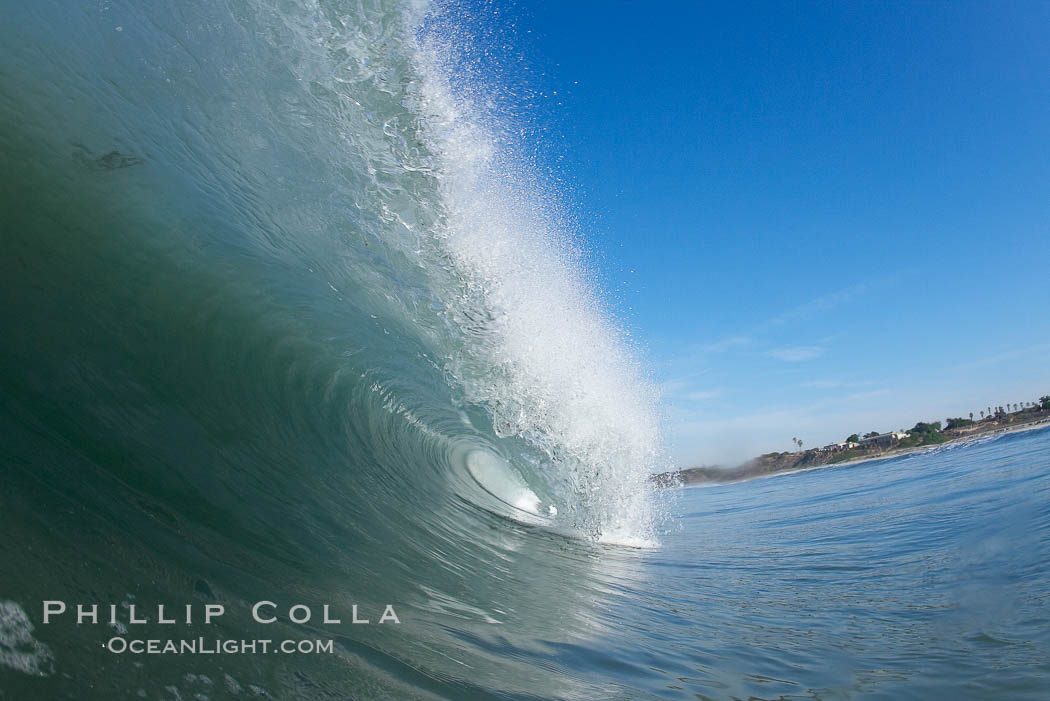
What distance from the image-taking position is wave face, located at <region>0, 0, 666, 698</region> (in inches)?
115

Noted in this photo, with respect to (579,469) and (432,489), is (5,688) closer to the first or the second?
(432,489)

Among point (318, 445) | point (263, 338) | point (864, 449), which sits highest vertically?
point (864, 449)

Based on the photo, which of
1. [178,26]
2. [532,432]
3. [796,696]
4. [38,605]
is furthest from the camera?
[532,432]

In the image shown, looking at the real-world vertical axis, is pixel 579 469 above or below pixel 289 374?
above

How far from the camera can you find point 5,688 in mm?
1697

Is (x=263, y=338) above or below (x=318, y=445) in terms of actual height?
above

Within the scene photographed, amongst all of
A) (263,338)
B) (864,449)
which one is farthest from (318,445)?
(864,449)

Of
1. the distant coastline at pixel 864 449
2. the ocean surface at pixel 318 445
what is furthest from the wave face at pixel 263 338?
the distant coastline at pixel 864 449

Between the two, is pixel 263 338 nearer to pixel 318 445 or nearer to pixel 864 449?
pixel 318 445

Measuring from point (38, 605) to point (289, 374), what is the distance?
426cm

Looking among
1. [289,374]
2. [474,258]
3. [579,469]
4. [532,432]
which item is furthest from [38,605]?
[579,469]

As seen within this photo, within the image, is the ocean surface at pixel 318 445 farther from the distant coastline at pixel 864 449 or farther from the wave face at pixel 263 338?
the distant coastline at pixel 864 449

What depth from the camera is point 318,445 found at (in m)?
5.75

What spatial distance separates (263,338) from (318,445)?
1.31m
